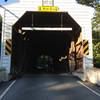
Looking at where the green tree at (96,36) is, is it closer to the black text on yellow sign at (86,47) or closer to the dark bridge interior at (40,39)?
the dark bridge interior at (40,39)

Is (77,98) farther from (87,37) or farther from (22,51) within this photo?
(22,51)

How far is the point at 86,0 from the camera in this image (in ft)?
163

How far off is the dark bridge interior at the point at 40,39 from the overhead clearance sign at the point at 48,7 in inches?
58.7

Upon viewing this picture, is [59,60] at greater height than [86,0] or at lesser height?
lesser

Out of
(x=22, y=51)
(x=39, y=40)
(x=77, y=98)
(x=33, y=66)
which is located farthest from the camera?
(x=33, y=66)

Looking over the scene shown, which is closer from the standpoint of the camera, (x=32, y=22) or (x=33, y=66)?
(x=32, y=22)

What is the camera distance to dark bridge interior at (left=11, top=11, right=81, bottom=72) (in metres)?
31.2

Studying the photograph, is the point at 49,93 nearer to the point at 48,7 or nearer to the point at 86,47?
the point at 86,47

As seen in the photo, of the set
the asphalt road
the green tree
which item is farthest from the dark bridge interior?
the asphalt road

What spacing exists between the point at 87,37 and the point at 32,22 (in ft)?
20.1

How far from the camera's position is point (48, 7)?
89.8ft

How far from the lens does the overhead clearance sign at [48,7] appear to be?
27.4 meters

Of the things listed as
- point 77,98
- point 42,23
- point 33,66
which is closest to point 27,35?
point 42,23

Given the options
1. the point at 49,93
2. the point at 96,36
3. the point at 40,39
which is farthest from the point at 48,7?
the point at 40,39
